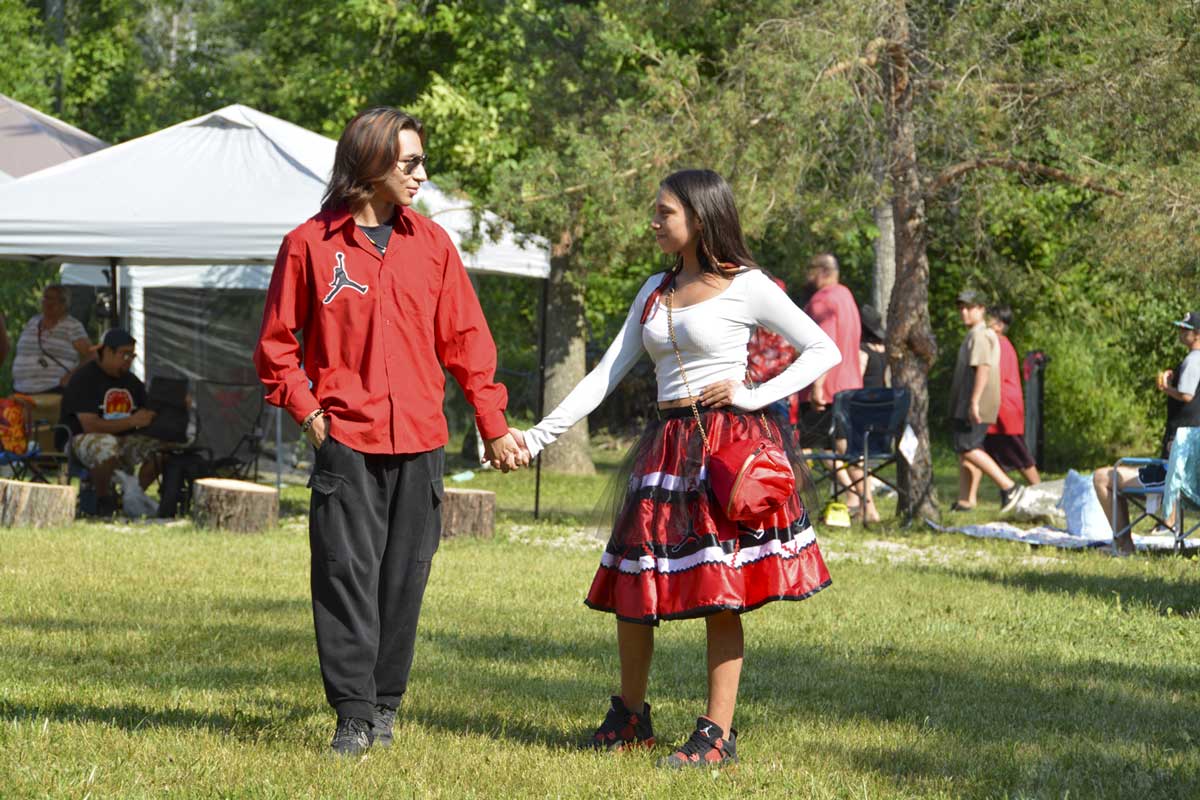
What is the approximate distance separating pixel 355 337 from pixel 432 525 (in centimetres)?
64

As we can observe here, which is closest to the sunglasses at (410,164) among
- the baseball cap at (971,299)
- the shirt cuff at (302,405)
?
the shirt cuff at (302,405)

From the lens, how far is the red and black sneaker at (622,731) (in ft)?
16.3

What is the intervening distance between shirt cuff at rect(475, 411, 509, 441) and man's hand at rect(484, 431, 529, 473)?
0.05ft

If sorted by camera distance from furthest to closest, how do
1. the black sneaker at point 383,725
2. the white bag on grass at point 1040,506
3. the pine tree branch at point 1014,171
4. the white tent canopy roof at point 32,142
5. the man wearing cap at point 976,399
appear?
the man wearing cap at point 976,399 → the white tent canopy roof at point 32,142 → the white bag on grass at point 1040,506 → the pine tree branch at point 1014,171 → the black sneaker at point 383,725

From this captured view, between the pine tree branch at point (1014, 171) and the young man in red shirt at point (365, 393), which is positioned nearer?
the young man in red shirt at point (365, 393)

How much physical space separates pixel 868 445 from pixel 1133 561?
2867mm

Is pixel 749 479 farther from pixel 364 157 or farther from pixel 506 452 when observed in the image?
pixel 364 157

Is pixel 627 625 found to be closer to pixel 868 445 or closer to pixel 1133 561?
pixel 1133 561

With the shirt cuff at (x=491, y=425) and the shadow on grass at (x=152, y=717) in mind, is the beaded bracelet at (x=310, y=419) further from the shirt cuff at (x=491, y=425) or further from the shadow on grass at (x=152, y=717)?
the shadow on grass at (x=152, y=717)

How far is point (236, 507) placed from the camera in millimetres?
11844

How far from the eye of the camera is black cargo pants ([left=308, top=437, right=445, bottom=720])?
4.73 metres

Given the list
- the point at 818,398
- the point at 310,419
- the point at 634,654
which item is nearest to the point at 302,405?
the point at 310,419

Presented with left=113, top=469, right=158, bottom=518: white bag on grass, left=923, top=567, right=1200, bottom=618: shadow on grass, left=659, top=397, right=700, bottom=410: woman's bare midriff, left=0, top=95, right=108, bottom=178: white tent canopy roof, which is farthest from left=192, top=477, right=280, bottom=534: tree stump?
left=659, top=397, right=700, bottom=410: woman's bare midriff
